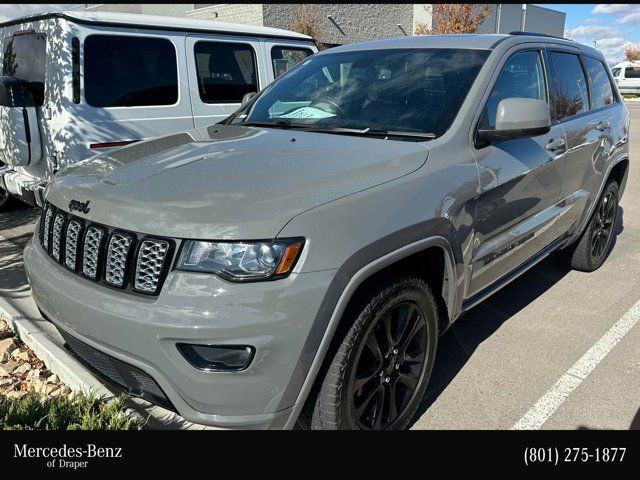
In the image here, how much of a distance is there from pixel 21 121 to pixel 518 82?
13.6 ft

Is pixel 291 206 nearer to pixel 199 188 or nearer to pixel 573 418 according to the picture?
pixel 199 188

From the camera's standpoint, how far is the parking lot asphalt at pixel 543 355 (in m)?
2.81

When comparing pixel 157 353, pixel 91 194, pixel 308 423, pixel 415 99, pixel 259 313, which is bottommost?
pixel 308 423

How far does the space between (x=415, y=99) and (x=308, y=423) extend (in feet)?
5.85

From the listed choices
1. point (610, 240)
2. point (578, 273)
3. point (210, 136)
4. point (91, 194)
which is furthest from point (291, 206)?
point (610, 240)

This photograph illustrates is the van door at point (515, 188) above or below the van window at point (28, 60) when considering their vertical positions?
below

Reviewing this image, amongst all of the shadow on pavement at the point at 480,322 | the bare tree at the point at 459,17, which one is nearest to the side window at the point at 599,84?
the shadow on pavement at the point at 480,322

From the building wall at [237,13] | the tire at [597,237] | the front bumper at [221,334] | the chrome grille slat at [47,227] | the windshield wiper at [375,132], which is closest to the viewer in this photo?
the front bumper at [221,334]

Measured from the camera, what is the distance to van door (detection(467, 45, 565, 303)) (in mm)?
2801

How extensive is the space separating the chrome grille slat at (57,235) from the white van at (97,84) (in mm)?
2221

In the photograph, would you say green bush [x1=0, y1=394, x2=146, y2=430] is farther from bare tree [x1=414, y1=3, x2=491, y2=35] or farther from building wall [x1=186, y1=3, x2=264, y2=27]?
bare tree [x1=414, y1=3, x2=491, y2=35]

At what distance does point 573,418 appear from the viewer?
9.11 ft

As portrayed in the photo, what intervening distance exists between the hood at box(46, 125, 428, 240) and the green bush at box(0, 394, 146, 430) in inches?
34.5

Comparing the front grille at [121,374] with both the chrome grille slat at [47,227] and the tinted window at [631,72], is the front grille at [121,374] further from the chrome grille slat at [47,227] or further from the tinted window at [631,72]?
Result: the tinted window at [631,72]
